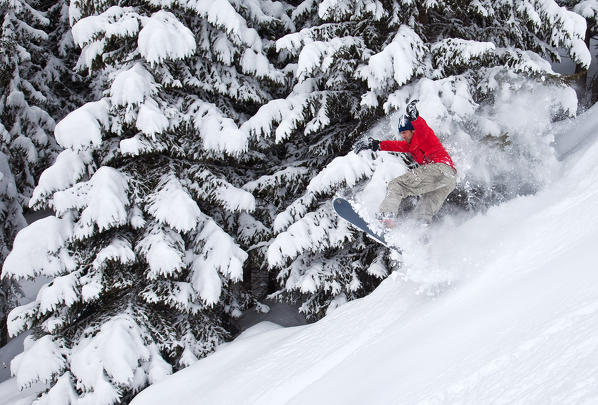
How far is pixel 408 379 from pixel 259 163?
741 centimetres

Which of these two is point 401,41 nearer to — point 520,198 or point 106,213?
point 520,198

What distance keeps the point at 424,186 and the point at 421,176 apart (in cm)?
15

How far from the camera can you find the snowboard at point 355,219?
23.0 ft

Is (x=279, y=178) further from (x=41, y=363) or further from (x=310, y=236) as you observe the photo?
(x=41, y=363)

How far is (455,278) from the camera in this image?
5914mm

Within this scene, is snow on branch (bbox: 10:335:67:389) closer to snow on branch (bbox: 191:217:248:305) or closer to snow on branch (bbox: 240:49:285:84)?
snow on branch (bbox: 191:217:248:305)

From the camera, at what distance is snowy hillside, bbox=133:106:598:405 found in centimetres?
314

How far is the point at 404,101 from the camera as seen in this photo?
25.3ft

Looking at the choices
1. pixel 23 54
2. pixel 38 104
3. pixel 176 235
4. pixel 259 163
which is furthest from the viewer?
pixel 38 104

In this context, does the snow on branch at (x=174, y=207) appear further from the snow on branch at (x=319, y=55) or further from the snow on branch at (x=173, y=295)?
the snow on branch at (x=319, y=55)

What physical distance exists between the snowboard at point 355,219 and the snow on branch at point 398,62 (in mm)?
2073

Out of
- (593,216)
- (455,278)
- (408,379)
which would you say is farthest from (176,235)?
(593,216)

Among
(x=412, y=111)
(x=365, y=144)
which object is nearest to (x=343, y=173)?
(x=365, y=144)

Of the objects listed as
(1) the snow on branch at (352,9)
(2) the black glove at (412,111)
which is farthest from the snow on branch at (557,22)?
(2) the black glove at (412,111)
